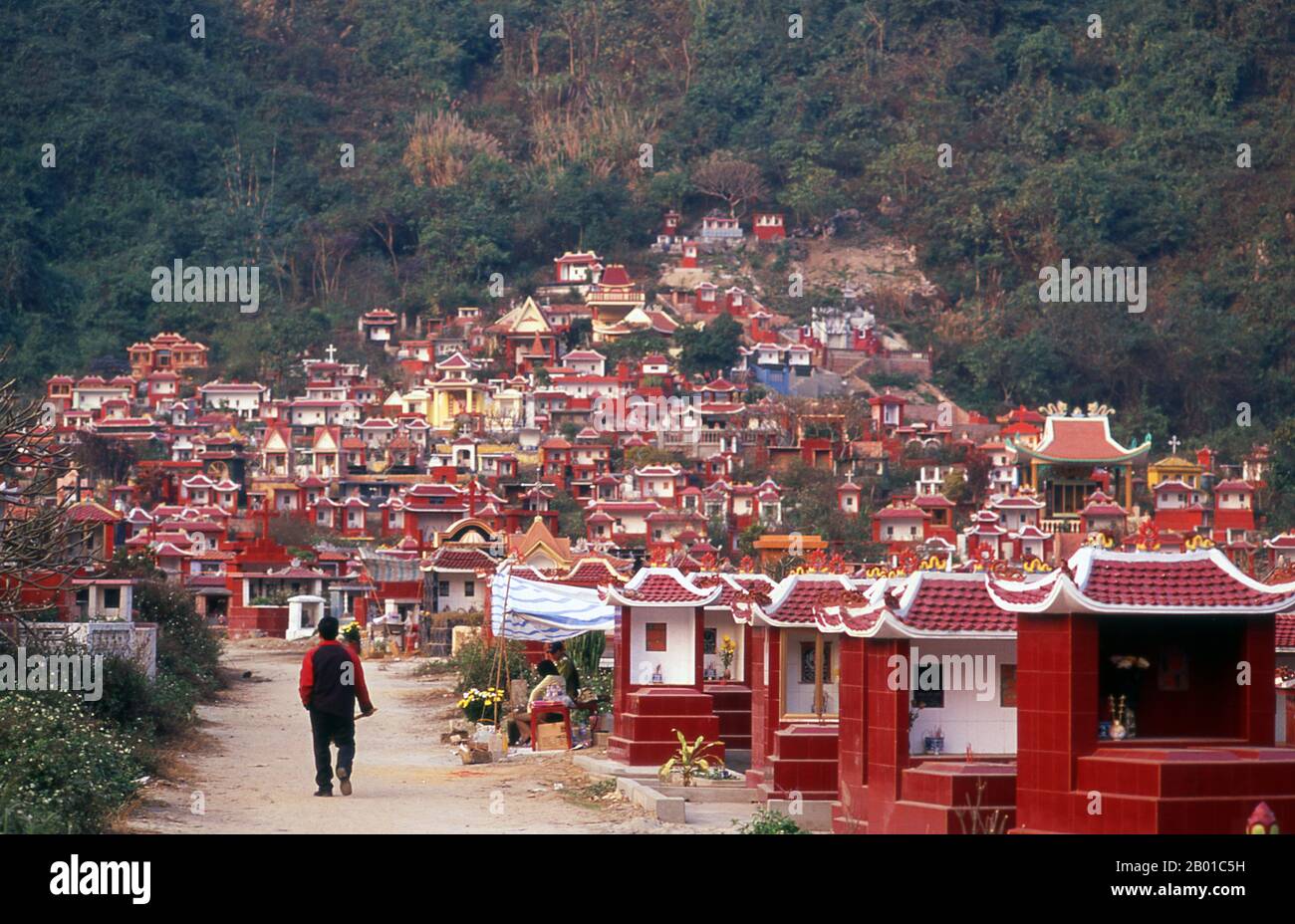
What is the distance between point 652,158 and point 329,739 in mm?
107897

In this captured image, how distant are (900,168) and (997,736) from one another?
10299cm

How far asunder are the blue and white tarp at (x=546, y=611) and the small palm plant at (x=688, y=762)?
481 cm

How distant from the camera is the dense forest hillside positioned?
104 meters

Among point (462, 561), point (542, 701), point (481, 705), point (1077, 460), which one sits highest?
point (1077, 460)

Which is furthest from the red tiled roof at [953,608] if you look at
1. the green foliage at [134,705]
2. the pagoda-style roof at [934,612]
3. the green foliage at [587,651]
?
the green foliage at [587,651]

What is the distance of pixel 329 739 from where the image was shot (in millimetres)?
17781

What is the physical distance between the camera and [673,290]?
107 meters

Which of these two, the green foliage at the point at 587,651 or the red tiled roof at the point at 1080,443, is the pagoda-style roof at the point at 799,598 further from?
the red tiled roof at the point at 1080,443

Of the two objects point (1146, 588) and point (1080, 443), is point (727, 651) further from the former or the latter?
point (1080, 443)

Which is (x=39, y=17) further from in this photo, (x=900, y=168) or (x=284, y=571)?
(x=284, y=571)

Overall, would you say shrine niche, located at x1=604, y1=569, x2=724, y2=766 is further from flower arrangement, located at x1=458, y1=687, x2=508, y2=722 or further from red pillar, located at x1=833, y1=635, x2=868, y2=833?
red pillar, located at x1=833, y1=635, x2=868, y2=833

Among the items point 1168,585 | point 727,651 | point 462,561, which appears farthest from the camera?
point 462,561

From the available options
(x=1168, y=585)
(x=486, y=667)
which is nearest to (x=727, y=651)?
(x=486, y=667)
